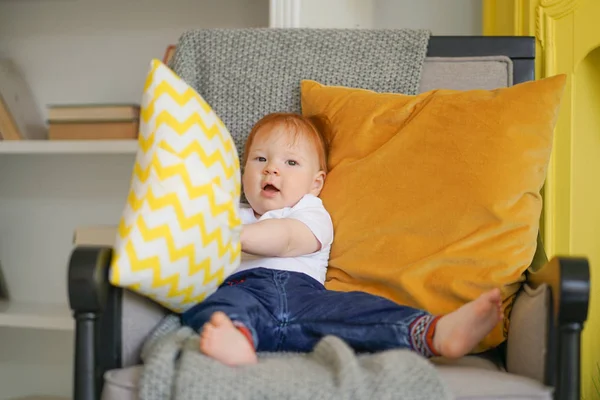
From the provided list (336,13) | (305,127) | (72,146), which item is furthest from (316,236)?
(72,146)

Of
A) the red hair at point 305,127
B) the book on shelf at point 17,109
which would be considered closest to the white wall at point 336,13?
the red hair at point 305,127

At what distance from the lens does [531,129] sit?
1.16 meters

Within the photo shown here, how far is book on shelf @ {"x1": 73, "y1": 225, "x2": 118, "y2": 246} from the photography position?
184 cm

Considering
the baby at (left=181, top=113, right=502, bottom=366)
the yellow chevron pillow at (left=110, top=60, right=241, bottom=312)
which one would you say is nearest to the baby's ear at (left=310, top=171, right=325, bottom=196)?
the baby at (left=181, top=113, right=502, bottom=366)

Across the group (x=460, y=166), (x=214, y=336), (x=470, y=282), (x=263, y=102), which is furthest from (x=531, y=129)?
(x=214, y=336)

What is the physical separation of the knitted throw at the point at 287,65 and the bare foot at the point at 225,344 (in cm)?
55

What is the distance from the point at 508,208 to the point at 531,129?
0.47 ft

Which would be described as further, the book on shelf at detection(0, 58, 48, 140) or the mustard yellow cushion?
the book on shelf at detection(0, 58, 48, 140)

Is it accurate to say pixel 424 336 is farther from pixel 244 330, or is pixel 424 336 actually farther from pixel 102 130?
pixel 102 130

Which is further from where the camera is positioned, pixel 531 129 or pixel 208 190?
pixel 531 129

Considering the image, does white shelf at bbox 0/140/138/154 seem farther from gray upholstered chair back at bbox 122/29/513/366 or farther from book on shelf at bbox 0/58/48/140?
gray upholstered chair back at bbox 122/29/513/366

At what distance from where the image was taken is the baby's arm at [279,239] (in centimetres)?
109

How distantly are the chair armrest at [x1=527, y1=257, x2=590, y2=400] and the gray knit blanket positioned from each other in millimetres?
165

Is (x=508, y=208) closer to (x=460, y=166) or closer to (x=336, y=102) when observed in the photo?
(x=460, y=166)
